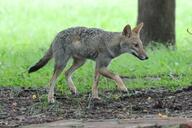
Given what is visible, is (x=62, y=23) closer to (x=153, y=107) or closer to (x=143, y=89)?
(x=143, y=89)

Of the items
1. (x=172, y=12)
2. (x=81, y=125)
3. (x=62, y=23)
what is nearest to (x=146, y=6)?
(x=172, y=12)

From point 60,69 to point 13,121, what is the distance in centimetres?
218

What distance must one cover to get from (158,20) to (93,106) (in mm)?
8119

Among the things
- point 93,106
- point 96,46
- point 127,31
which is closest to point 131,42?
point 127,31

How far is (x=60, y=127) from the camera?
7133 mm

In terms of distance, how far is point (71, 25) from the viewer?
2122 centimetres

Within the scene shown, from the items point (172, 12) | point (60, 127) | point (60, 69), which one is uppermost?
point (172, 12)

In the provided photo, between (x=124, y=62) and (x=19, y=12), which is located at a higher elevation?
(x=19, y=12)

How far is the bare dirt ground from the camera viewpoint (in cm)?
806

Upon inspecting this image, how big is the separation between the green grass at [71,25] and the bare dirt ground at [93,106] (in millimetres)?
1141

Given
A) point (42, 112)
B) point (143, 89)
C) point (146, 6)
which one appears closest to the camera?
point (42, 112)

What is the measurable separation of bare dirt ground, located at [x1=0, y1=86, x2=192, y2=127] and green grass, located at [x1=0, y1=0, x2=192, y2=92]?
3.74 ft

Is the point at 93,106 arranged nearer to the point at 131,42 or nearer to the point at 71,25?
the point at 131,42

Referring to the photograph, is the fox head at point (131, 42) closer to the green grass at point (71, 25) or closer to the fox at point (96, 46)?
the fox at point (96, 46)
